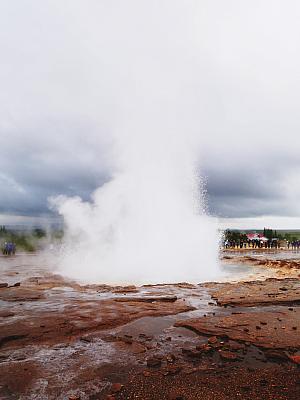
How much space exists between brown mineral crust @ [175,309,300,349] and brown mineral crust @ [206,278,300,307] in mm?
1298

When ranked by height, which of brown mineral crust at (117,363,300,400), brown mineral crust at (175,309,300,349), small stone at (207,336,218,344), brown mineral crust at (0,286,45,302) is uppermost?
brown mineral crust at (175,309,300,349)

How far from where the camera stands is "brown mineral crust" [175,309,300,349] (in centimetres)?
630

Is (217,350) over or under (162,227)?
under

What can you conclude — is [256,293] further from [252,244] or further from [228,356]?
[252,244]

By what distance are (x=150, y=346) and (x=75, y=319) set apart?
2.53 meters

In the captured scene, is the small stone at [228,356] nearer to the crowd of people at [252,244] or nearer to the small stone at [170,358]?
the small stone at [170,358]

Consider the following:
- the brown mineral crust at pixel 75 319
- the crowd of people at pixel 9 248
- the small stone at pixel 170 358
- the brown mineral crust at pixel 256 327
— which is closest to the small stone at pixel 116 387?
the small stone at pixel 170 358

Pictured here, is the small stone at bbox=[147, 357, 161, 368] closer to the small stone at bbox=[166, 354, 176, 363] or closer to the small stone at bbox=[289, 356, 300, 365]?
the small stone at bbox=[166, 354, 176, 363]

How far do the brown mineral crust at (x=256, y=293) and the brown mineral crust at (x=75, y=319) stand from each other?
5.63ft

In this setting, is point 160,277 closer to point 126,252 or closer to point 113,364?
point 126,252

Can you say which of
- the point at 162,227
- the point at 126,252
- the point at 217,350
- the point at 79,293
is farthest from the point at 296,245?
the point at 217,350

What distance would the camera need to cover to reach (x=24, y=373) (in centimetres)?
499

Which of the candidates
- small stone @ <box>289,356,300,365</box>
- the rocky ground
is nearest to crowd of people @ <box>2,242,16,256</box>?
the rocky ground

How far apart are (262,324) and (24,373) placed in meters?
5.30
